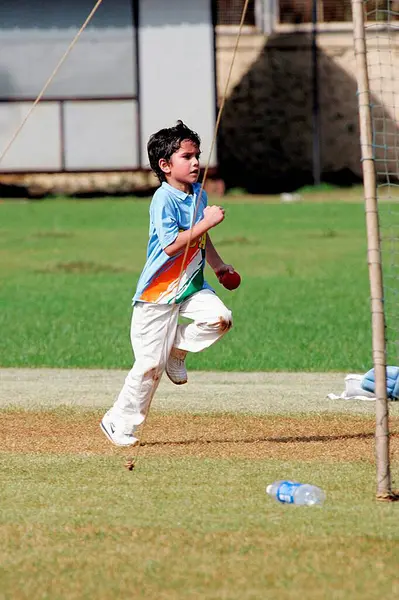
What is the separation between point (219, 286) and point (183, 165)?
12654mm

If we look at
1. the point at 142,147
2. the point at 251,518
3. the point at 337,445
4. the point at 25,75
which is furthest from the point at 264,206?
the point at 251,518

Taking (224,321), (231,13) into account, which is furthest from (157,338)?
(231,13)

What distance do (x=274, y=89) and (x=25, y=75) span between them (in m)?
8.75

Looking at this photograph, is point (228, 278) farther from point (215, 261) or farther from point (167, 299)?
point (167, 299)

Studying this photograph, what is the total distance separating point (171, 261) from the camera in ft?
A: 25.3

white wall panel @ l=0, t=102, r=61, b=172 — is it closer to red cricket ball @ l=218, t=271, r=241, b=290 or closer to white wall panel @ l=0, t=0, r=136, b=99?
white wall panel @ l=0, t=0, r=136, b=99

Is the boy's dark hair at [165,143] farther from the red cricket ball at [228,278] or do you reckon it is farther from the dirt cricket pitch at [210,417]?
the dirt cricket pitch at [210,417]

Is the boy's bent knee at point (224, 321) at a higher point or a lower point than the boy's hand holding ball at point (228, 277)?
lower

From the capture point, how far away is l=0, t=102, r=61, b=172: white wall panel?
1292 inches

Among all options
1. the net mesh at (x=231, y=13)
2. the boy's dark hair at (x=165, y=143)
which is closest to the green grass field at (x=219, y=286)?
the boy's dark hair at (x=165, y=143)

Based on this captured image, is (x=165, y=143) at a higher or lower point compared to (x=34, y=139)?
higher

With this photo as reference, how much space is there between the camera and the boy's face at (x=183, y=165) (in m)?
7.71

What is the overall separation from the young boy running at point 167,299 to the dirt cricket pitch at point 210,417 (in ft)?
1.02

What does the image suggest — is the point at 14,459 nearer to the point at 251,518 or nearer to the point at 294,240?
the point at 251,518
